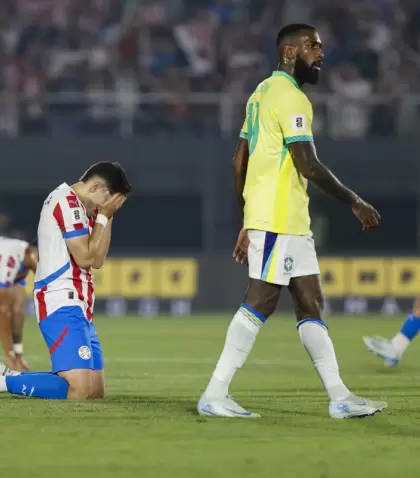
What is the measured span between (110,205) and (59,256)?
466 mm

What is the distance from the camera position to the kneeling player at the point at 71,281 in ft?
26.2

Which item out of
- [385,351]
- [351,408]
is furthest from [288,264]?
[385,351]

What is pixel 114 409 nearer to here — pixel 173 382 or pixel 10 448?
pixel 10 448

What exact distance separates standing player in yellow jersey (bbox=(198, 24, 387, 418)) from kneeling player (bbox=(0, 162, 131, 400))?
120 centimetres

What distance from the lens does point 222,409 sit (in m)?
7.00

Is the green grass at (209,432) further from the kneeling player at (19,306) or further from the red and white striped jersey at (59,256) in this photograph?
the kneeling player at (19,306)

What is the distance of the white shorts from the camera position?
7.03 m

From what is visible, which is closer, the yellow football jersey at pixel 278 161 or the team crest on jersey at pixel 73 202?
the yellow football jersey at pixel 278 161

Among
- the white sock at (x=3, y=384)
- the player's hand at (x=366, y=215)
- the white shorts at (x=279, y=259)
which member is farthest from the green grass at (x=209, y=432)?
the player's hand at (x=366, y=215)

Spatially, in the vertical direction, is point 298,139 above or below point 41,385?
above

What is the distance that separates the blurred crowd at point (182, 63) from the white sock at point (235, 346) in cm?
1446

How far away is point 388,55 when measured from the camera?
22656mm

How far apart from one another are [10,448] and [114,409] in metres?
1.70

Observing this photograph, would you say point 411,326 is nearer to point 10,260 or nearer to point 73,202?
point 10,260
